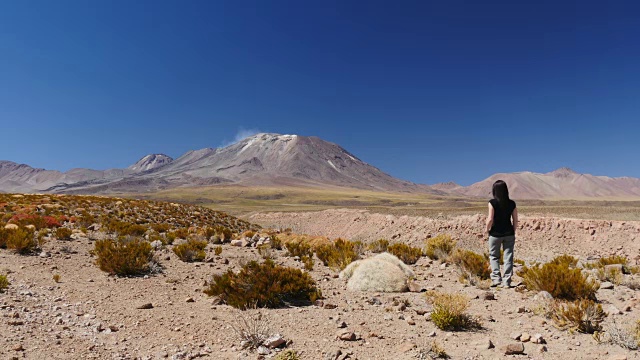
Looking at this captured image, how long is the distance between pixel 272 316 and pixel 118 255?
5537mm

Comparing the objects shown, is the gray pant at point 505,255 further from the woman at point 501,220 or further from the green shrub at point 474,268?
the green shrub at point 474,268

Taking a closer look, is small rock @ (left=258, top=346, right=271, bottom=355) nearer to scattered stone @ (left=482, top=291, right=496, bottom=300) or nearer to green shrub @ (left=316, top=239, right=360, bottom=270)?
scattered stone @ (left=482, top=291, right=496, bottom=300)

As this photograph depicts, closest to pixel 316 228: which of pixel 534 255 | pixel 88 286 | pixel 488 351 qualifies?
pixel 534 255

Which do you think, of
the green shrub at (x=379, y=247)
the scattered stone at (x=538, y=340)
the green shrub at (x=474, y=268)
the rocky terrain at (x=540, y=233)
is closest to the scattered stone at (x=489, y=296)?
the green shrub at (x=474, y=268)

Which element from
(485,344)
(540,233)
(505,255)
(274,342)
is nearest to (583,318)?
(485,344)

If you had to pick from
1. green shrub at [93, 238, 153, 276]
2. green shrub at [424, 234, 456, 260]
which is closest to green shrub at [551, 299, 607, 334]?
green shrub at [424, 234, 456, 260]

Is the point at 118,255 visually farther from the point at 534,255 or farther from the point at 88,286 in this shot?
the point at 534,255

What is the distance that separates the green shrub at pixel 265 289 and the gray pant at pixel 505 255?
452 cm

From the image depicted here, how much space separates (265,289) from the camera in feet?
25.3

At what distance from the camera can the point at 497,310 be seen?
731 cm

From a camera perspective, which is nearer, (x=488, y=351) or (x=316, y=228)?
(x=488, y=351)

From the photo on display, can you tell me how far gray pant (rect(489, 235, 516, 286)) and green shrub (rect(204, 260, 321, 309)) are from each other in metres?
4.52

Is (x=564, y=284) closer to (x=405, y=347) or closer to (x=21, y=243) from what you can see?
(x=405, y=347)

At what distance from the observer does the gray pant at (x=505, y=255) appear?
8.73m
